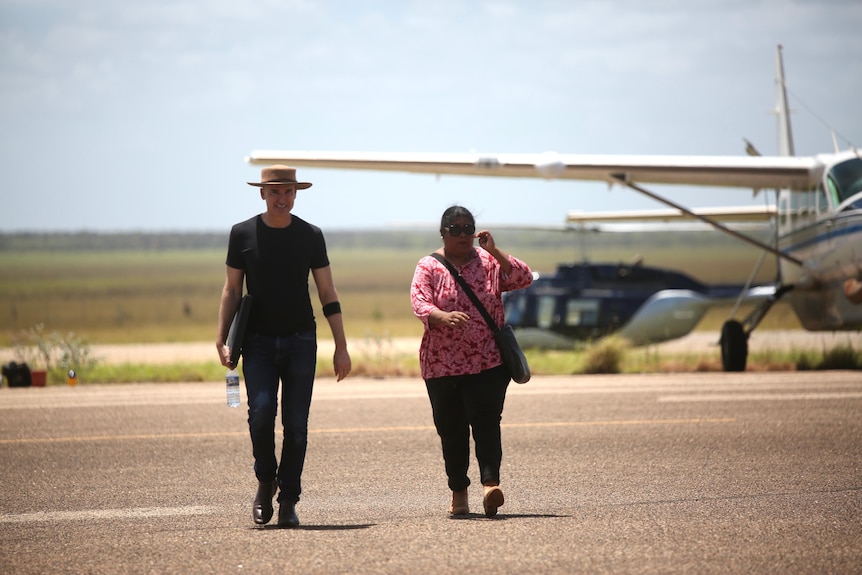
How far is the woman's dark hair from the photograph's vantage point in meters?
6.88

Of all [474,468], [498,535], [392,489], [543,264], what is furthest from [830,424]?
[543,264]

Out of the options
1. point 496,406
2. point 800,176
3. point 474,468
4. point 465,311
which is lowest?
point 474,468

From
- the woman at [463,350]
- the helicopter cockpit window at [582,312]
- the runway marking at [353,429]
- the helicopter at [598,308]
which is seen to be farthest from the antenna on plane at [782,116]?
the woman at [463,350]

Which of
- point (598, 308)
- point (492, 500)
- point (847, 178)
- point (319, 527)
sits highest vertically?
point (847, 178)

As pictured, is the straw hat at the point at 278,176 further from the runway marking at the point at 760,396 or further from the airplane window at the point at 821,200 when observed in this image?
the airplane window at the point at 821,200

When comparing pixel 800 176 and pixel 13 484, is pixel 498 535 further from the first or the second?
pixel 800 176

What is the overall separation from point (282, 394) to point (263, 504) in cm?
59

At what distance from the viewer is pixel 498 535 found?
6133 millimetres

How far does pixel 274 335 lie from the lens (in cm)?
664

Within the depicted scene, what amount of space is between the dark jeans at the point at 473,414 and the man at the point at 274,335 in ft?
2.01

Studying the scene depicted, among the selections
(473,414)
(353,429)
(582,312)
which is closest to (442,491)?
(473,414)

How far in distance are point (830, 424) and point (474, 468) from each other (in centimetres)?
348

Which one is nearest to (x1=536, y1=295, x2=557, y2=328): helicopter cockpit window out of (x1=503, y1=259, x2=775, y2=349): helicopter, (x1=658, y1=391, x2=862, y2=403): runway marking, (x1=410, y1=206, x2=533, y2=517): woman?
(x1=503, y1=259, x2=775, y2=349): helicopter

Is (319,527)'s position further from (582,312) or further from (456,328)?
(582,312)
